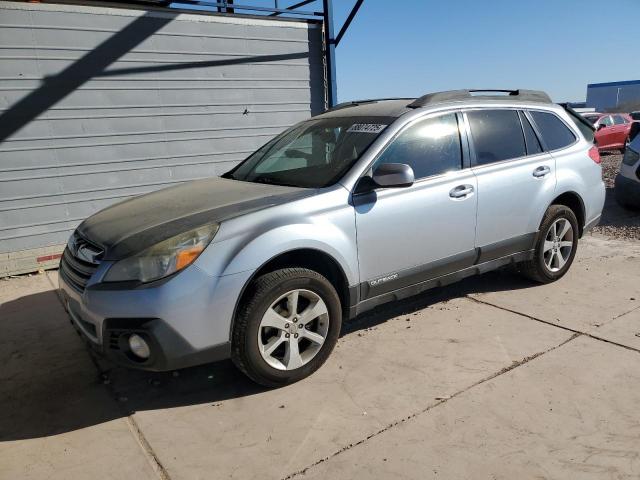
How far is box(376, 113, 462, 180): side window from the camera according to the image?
11.9ft

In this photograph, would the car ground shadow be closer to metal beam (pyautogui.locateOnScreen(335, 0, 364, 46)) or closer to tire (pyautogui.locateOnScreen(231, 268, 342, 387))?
tire (pyautogui.locateOnScreen(231, 268, 342, 387))

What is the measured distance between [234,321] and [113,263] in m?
0.75

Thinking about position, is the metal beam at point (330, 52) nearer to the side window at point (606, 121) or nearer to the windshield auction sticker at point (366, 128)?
the windshield auction sticker at point (366, 128)

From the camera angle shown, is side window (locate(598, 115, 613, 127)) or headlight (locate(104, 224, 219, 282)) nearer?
headlight (locate(104, 224, 219, 282))

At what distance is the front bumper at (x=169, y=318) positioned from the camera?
2.72m

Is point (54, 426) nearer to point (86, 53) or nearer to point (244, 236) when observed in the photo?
point (244, 236)

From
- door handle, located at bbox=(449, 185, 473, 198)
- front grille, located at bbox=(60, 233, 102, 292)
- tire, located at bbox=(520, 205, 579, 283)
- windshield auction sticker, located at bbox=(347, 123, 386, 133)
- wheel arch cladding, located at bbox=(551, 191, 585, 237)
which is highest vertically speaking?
windshield auction sticker, located at bbox=(347, 123, 386, 133)

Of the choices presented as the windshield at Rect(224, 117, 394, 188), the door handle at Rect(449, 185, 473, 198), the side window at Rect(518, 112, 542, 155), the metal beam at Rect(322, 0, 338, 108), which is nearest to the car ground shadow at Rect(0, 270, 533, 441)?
the door handle at Rect(449, 185, 473, 198)

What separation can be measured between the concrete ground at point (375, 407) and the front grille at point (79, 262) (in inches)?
29.1

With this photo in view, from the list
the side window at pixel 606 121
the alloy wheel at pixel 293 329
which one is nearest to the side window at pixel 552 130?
the alloy wheel at pixel 293 329

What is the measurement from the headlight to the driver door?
1.09m

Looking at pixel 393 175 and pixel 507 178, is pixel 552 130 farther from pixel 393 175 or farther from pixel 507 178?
pixel 393 175

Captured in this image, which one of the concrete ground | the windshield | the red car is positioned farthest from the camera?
the red car

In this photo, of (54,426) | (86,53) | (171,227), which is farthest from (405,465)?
(86,53)
